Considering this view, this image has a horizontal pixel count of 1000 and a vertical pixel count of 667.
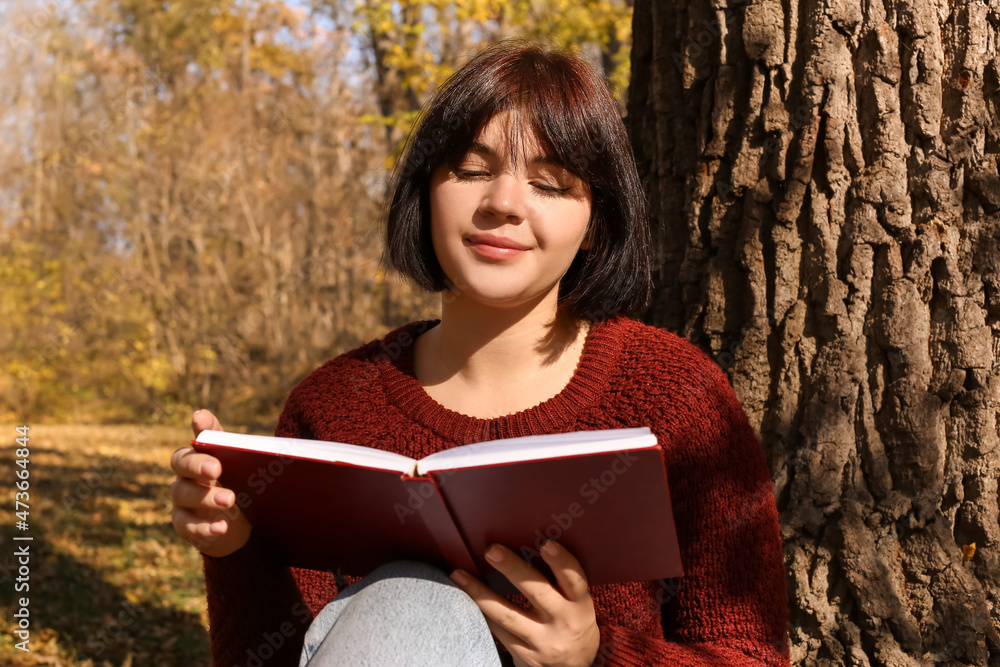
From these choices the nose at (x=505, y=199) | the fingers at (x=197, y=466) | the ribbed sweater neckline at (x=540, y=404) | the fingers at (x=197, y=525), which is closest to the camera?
the fingers at (x=197, y=466)

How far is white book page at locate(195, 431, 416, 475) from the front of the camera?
1155mm

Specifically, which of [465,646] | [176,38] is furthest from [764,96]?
[176,38]

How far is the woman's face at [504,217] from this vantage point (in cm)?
154

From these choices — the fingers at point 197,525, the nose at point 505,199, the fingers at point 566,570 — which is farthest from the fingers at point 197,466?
the nose at point 505,199

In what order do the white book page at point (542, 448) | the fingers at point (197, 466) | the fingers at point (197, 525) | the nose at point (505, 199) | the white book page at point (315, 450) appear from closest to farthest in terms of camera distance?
1. the white book page at point (542, 448)
2. the white book page at point (315, 450)
3. the fingers at point (197, 466)
4. the fingers at point (197, 525)
5. the nose at point (505, 199)

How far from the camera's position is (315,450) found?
119 cm

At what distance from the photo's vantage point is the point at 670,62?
210cm

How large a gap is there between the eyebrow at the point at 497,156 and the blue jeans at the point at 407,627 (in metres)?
0.77

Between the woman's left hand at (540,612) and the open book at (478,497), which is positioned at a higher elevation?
the open book at (478,497)

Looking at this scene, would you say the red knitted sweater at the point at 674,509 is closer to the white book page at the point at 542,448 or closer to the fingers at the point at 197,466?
the fingers at the point at 197,466

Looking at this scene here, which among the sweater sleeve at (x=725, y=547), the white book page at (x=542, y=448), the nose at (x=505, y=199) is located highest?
the nose at (x=505, y=199)

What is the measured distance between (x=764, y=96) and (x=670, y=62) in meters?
0.32
